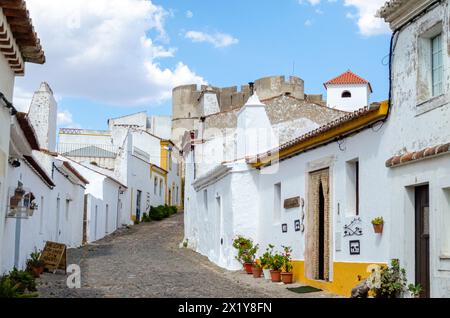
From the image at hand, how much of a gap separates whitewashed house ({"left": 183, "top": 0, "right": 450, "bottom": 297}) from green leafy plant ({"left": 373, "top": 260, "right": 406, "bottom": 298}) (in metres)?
0.18

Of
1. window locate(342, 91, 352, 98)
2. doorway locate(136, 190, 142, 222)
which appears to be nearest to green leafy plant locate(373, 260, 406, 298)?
doorway locate(136, 190, 142, 222)

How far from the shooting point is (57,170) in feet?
69.1

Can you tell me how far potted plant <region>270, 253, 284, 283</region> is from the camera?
15.8 meters

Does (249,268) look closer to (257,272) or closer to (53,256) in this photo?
(257,272)

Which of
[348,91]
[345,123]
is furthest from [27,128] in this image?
[348,91]

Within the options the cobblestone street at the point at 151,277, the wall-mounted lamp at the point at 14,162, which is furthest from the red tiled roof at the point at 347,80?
the wall-mounted lamp at the point at 14,162

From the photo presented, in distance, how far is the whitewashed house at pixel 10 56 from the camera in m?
9.31

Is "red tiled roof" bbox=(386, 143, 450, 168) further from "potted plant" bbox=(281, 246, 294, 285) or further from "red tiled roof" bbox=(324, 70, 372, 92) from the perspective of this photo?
"red tiled roof" bbox=(324, 70, 372, 92)

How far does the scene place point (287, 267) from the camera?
618 inches

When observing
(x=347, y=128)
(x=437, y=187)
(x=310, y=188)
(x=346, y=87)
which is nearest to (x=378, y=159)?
(x=347, y=128)

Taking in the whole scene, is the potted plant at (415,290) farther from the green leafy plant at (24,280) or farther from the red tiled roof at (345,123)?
the green leafy plant at (24,280)

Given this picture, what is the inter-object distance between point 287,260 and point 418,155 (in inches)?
260

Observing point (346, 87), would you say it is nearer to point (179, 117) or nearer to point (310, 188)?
point (179, 117)
